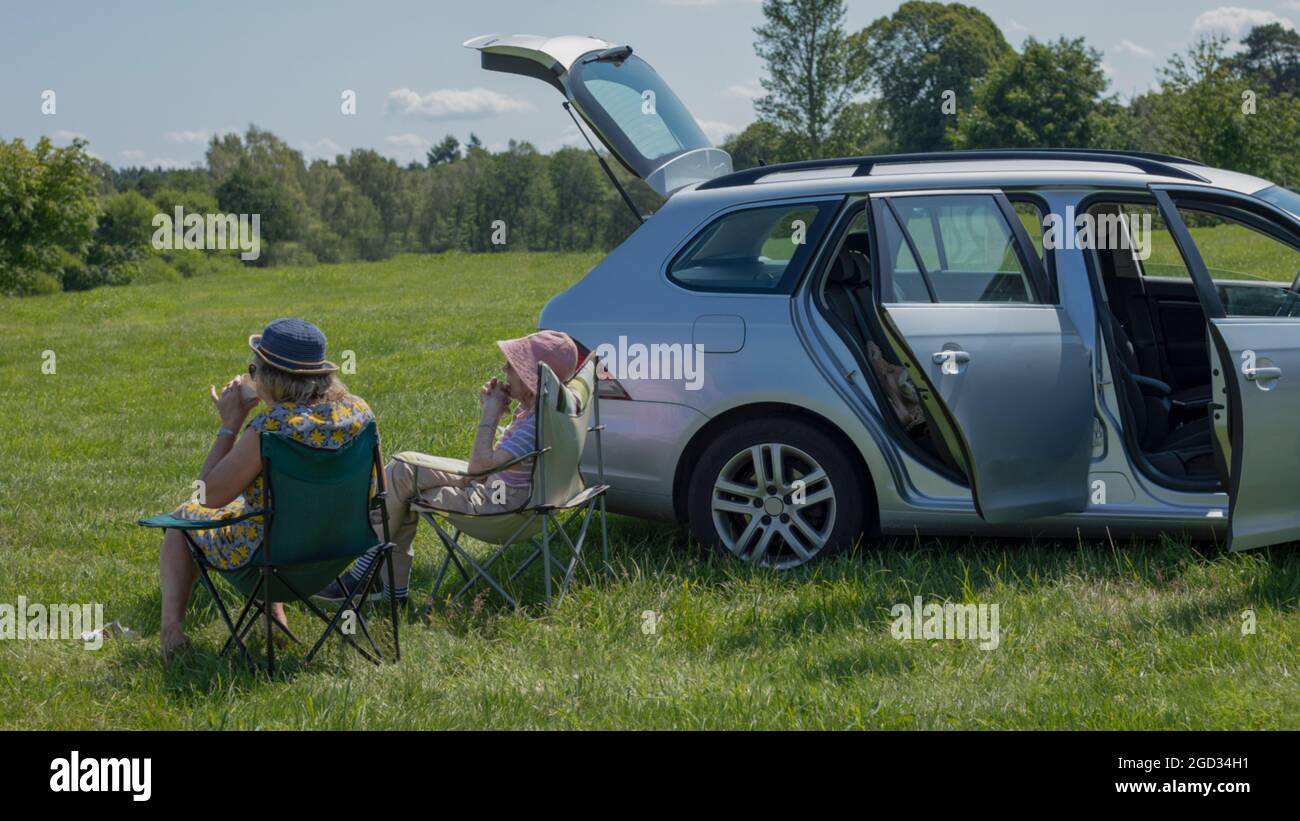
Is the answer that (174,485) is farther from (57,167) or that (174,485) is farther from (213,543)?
(57,167)

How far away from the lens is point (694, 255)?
6.23m

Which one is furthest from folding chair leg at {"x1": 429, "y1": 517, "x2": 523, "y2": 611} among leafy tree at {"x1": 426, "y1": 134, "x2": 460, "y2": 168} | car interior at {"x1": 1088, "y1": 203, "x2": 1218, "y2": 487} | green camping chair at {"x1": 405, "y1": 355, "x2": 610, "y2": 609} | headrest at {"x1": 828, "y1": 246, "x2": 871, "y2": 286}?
leafy tree at {"x1": 426, "y1": 134, "x2": 460, "y2": 168}

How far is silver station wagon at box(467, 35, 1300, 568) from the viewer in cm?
554

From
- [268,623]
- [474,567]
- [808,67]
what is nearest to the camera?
[268,623]

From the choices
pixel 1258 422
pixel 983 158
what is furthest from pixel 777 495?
pixel 1258 422

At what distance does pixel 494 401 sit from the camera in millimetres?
5750

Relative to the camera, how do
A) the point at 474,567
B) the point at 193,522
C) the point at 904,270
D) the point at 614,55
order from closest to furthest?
1. the point at 193,522
2. the point at 474,567
3. the point at 904,270
4. the point at 614,55

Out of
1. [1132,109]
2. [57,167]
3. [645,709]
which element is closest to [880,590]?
[645,709]

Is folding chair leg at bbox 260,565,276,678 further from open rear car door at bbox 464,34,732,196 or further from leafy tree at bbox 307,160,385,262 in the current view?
leafy tree at bbox 307,160,385,262

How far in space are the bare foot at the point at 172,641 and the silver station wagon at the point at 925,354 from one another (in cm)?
206

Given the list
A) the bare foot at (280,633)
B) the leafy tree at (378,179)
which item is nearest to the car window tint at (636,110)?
the bare foot at (280,633)

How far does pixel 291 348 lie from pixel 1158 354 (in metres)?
4.36

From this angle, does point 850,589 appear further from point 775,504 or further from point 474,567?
point 474,567
